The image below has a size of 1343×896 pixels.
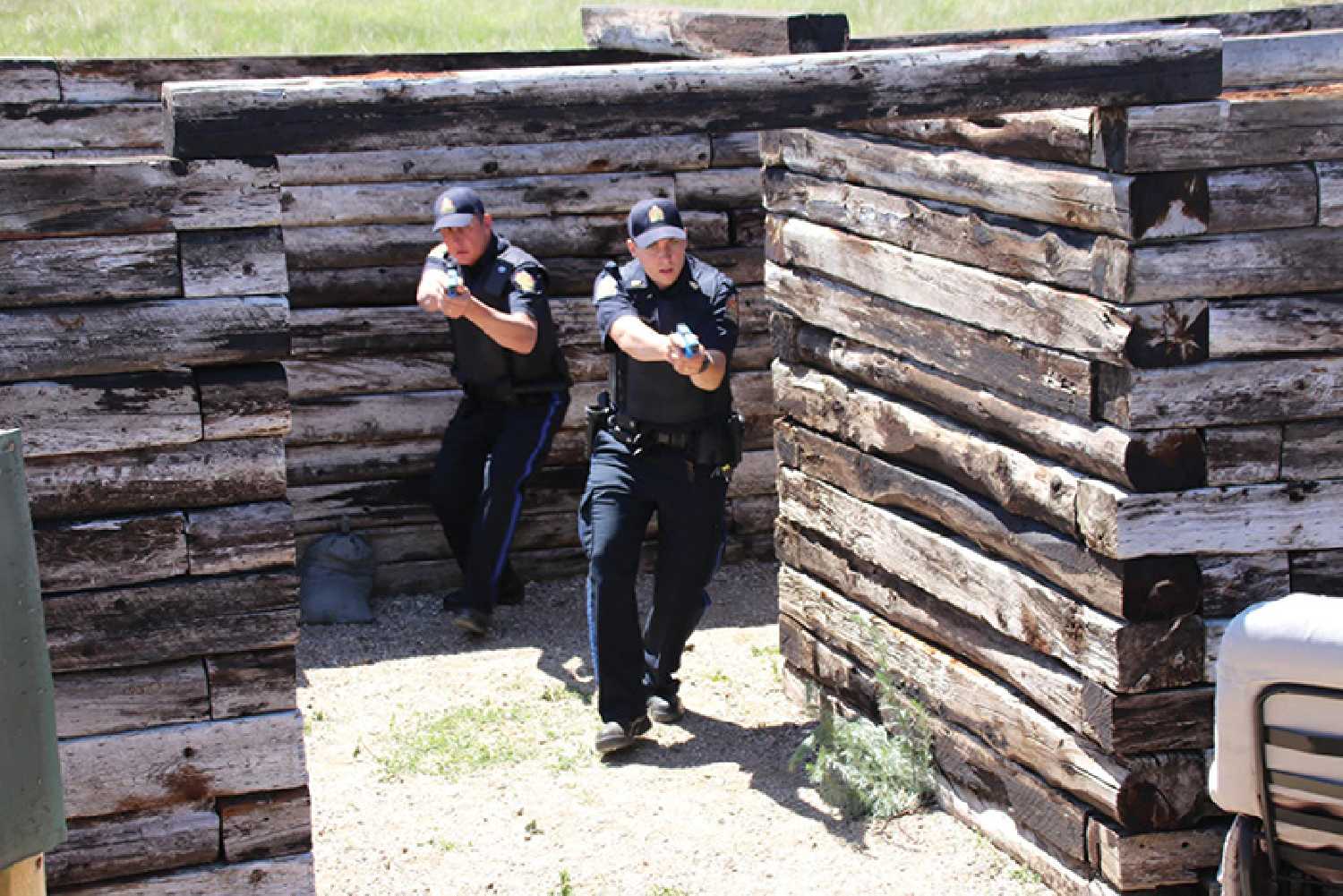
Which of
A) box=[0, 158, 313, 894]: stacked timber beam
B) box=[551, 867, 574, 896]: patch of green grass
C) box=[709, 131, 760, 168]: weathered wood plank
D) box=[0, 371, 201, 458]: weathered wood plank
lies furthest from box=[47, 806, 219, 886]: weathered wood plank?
box=[709, 131, 760, 168]: weathered wood plank

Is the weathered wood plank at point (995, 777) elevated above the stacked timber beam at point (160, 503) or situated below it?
below

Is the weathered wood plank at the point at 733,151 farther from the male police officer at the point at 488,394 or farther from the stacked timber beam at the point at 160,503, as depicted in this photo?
the stacked timber beam at the point at 160,503

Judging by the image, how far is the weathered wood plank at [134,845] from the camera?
175 inches

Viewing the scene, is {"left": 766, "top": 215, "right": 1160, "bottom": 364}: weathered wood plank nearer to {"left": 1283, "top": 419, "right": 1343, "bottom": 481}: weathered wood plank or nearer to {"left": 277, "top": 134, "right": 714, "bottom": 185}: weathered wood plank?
{"left": 1283, "top": 419, "right": 1343, "bottom": 481}: weathered wood plank

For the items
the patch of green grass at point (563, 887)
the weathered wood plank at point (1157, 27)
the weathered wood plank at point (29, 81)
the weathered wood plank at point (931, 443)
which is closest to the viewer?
the weathered wood plank at point (931, 443)

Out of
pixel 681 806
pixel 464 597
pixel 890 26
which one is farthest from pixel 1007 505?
pixel 890 26

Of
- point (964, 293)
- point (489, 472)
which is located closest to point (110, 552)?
point (964, 293)

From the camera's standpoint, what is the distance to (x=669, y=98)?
183 inches

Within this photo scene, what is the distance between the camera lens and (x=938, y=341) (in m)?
5.95

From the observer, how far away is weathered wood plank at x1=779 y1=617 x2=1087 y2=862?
5.53 m

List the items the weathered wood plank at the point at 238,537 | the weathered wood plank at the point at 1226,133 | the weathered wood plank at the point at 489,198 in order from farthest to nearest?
the weathered wood plank at the point at 489,198 < the weathered wood plank at the point at 1226,133 < the weathered wood plank at the point at 238,537

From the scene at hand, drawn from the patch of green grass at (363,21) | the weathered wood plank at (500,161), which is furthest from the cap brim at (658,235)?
the patch of green grass at (363,21)

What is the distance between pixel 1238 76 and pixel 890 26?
7143 mm

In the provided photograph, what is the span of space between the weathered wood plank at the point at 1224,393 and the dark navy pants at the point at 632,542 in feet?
7.14
